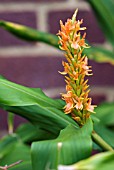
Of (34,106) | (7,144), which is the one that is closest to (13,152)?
(7,144)

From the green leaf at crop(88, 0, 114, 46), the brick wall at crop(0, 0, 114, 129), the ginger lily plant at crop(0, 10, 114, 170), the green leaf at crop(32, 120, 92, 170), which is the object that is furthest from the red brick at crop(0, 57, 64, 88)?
the green leaf at crop(32, 120, 92, 170)

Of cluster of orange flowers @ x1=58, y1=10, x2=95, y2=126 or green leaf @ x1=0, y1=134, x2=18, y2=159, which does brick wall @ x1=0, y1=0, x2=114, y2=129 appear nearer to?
green leaf @ x1=0, y1=134, x2=18, y2=159

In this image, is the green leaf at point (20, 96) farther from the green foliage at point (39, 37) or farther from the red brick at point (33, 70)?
the red brick at point (33, 70)

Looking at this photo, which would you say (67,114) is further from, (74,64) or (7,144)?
(7,144)

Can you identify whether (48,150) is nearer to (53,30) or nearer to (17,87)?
(17,87)

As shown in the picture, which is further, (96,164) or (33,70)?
(33,70)

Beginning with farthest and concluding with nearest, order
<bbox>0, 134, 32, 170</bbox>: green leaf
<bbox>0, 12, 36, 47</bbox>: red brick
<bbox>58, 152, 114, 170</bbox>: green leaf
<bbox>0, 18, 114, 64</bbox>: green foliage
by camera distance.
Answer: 1. <bbox>0, 12, 36, 47</bbox>: red brick
2. <bbox>0, 18, 114, 64</bbox>: green foliage
3. <bbox>0, 134, 32, 170</bbox>: green leaf
4. <bbox>58, 152, 114, 170</bbox>: green leaf

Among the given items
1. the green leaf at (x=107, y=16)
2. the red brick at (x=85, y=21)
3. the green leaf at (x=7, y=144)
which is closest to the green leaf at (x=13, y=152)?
the green leaf at (x=7, y=144)
